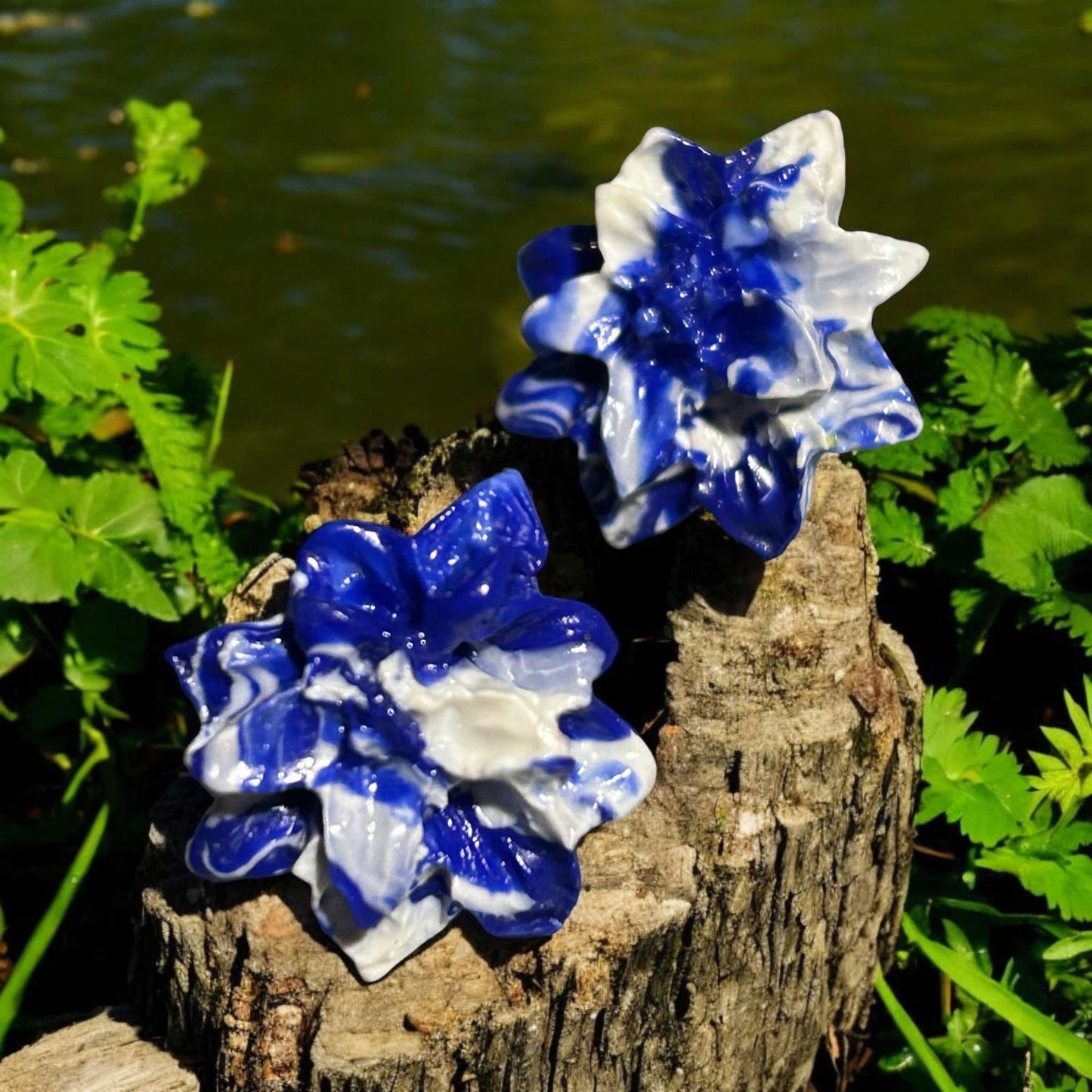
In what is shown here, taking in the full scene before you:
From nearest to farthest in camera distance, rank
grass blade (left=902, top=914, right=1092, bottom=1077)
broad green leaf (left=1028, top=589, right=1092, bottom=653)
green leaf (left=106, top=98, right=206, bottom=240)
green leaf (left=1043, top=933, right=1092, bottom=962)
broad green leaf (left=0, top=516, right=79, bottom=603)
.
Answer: grass blade (left=902, top=914, right=1092, bottom=1077) → green leaf (left=1043, top=933, right=1092, bottom=962) → broad green leaf (left=1028, top=589, right=1092, bottom=653) → broad green leaf (left=0, top=516, right=79, bottom=603) → green leaf (left=106, top=98, right=206, bottom=240)

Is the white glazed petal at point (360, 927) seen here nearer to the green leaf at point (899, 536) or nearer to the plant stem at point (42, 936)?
the plant stem at point (42, 936)

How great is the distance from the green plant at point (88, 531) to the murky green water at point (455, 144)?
3.68 ft

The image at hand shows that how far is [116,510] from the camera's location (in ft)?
7.06

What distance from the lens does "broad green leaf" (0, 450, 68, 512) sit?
2055mm

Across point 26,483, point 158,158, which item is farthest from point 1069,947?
point 158,158

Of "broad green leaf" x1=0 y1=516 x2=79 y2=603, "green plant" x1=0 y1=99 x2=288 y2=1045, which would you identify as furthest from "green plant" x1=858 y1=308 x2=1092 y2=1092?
"broad green leaf" x1=0 y1=516 x2=79 y2=603

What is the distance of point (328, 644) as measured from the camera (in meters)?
1.32

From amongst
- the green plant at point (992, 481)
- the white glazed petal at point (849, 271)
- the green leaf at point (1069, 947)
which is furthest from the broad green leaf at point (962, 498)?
the white glazed petal at point (849, 271)

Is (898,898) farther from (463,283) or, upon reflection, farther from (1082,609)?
(463,283)

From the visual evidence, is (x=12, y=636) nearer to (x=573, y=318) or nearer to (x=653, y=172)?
(x=573, y=318)

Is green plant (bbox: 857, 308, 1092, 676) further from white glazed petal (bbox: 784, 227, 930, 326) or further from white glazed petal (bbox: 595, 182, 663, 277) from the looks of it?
white glazed petal (bbox: 595, 182, 663, 277)

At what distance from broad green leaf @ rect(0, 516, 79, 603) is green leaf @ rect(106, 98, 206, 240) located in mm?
808

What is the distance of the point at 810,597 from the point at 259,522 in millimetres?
1259

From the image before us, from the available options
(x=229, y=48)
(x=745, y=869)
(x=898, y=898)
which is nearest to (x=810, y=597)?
(x=745, y=869)
